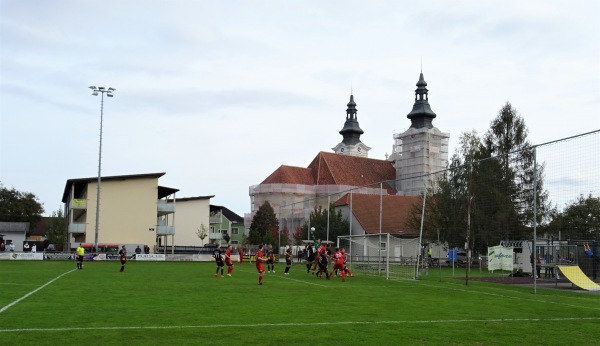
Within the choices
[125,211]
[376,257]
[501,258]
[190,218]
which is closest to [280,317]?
[501,258]

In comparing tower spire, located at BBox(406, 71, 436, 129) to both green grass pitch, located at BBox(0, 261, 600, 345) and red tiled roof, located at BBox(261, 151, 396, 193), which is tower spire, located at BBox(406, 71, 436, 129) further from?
green grass pitch, located at BBox(0, 261, 600, 345)

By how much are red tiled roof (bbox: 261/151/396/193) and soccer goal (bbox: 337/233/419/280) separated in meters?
55.4

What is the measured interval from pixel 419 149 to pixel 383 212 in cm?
3435

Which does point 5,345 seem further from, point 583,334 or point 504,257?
point 504,257

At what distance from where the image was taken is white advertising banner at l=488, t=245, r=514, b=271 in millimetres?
30812

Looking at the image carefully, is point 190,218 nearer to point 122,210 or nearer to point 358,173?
point 122,210

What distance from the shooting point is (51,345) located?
9.83 meters

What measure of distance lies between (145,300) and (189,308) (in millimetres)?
2585

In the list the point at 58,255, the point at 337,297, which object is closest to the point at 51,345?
the point at 337,297

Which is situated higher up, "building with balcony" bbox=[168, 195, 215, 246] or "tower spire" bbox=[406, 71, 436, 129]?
"tower spire" bbox=[406, 71, 436, 129]

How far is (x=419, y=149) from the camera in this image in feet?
355

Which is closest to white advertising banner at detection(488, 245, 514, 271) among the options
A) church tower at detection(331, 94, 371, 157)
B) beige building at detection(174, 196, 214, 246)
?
beige building at detection(174, 196, 214, 246)

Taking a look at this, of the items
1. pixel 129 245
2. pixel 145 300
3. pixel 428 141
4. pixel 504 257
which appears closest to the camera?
pixel 145 300

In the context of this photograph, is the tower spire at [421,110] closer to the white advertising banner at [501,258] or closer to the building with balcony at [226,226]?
the building with balcony at [226,226]
